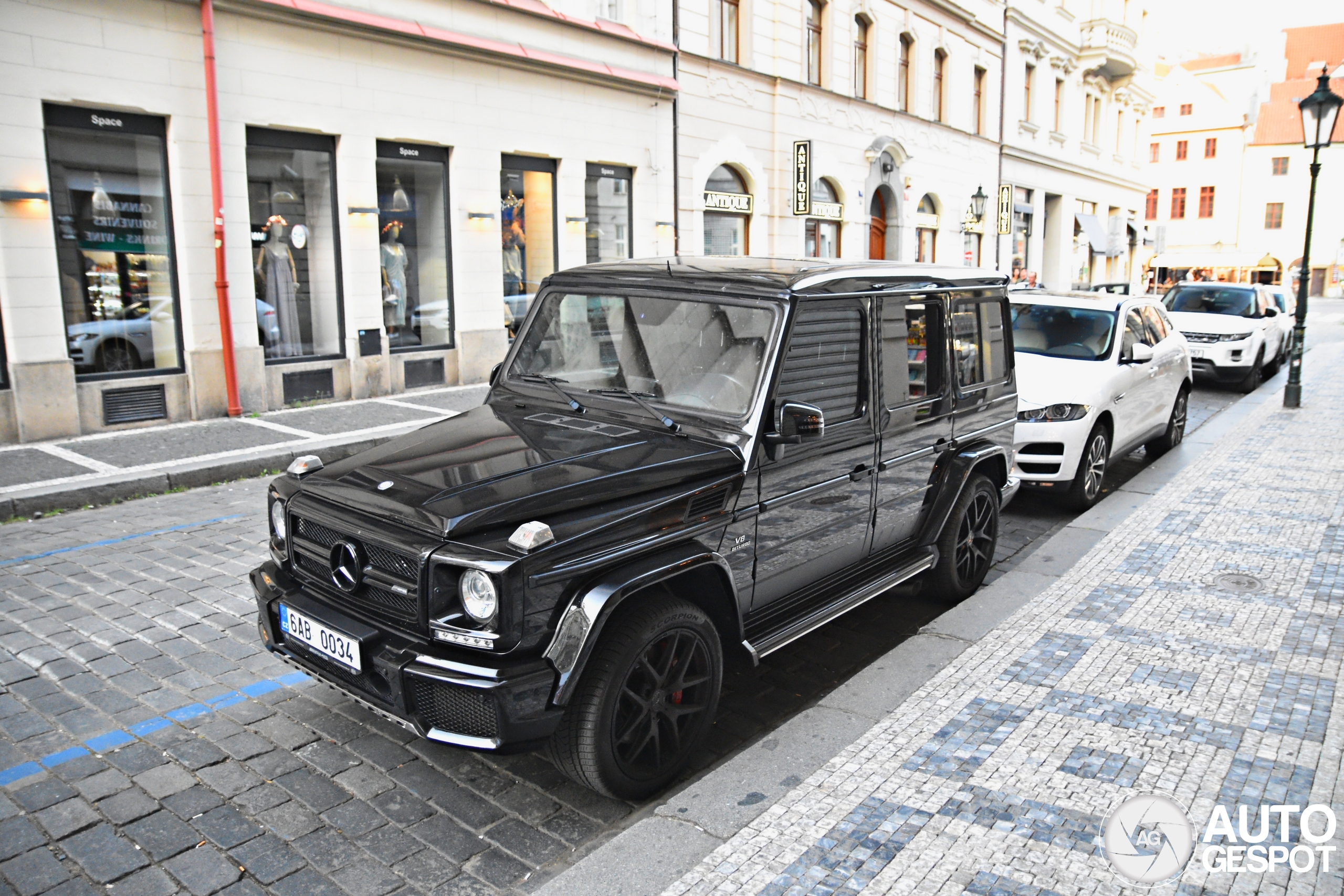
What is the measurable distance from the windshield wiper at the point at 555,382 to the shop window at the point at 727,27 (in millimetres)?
17143

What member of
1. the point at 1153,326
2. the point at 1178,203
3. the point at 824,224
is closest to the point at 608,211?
the point at 824,224

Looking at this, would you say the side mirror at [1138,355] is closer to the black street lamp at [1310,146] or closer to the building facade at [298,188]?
the black street lamp at [1310,146]

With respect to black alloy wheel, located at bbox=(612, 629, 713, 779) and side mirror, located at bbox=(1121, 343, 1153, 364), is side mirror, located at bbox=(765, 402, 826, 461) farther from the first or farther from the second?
side mirror, located at bbox=(1121, 343, 1153, 364)

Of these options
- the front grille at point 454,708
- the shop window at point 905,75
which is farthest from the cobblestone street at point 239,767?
the shop window at point 905,75

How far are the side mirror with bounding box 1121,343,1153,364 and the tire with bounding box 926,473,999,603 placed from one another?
358 centimetres

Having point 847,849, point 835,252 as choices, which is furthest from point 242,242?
point 835,252

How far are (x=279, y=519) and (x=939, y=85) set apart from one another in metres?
28.7

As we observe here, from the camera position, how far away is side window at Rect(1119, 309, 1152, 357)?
30.1 feet

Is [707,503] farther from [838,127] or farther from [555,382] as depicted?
[838,127]

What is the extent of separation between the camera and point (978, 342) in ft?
19.6

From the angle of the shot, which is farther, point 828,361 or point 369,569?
point 828,361

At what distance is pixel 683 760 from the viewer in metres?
3.83

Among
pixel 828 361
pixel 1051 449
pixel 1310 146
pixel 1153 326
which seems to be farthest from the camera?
pixel 1310 146

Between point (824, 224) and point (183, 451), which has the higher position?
point (824, 224)
